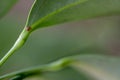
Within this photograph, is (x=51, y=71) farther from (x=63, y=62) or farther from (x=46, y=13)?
(x=46, y=13)

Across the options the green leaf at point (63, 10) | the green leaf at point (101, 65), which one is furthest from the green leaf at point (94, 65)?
the green leaf at point (63, 10)

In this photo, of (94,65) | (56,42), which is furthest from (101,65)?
(56,42)

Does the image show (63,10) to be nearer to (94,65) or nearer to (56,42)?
(94,65)

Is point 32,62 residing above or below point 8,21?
below

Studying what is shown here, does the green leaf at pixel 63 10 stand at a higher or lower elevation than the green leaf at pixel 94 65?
higher

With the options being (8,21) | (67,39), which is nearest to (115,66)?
(67,39)

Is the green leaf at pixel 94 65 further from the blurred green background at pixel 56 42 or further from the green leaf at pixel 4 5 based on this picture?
the green leaf at pixel 4 5

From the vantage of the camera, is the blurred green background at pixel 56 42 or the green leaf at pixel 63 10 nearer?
the green leaf at pixel 63 10

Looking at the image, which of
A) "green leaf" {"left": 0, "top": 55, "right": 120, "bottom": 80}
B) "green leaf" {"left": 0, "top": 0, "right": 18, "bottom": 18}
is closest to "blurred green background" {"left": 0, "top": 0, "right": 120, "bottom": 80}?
"green leaf" {"left": 0, "top": 55, "right": 120, "bottom": 80}
